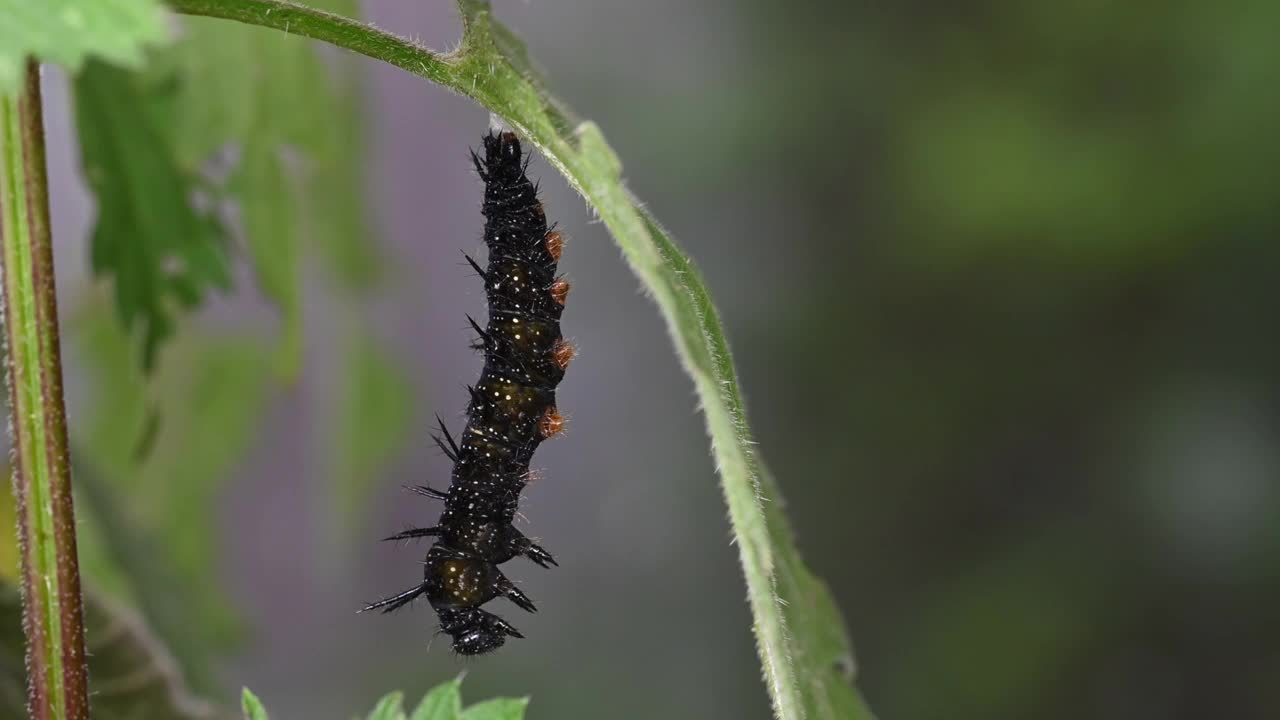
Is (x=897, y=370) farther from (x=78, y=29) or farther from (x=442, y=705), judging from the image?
(x=78, y=29)

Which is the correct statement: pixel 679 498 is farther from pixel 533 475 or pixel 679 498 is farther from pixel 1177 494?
pixel 533 475

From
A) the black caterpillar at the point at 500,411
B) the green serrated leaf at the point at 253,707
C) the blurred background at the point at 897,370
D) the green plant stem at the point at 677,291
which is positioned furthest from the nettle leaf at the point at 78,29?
the blurred background at the point at 897,370

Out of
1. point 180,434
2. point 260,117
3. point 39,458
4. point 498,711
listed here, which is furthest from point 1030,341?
point 39,458

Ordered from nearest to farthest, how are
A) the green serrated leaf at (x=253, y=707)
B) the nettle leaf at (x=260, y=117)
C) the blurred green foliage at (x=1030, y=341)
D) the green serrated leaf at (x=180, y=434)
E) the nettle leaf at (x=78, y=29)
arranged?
the nettle leaf at (x=78, y=29) → the green serrated leaf at (x=253, y=707) → the nettle leaf at (x=260, y=117) → the green serrated leaf at (x=180, y=434) → the blurred green foliage at (x=1030, y=341)

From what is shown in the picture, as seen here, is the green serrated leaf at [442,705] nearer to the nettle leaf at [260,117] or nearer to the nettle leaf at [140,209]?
the nettle leaf at [140,209]

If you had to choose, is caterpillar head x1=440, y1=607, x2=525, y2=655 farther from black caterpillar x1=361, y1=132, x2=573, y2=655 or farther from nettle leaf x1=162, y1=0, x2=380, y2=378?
nettle leaf x1=162, y1=0, x2=380, y2=378

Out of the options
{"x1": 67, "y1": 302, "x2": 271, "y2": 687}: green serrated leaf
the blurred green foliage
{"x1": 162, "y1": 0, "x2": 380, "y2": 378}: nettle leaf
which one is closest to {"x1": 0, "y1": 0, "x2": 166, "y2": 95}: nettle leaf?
{"x1": 162, "y1": 0, "x2": 380, "y2": 378}: nettle leaf
